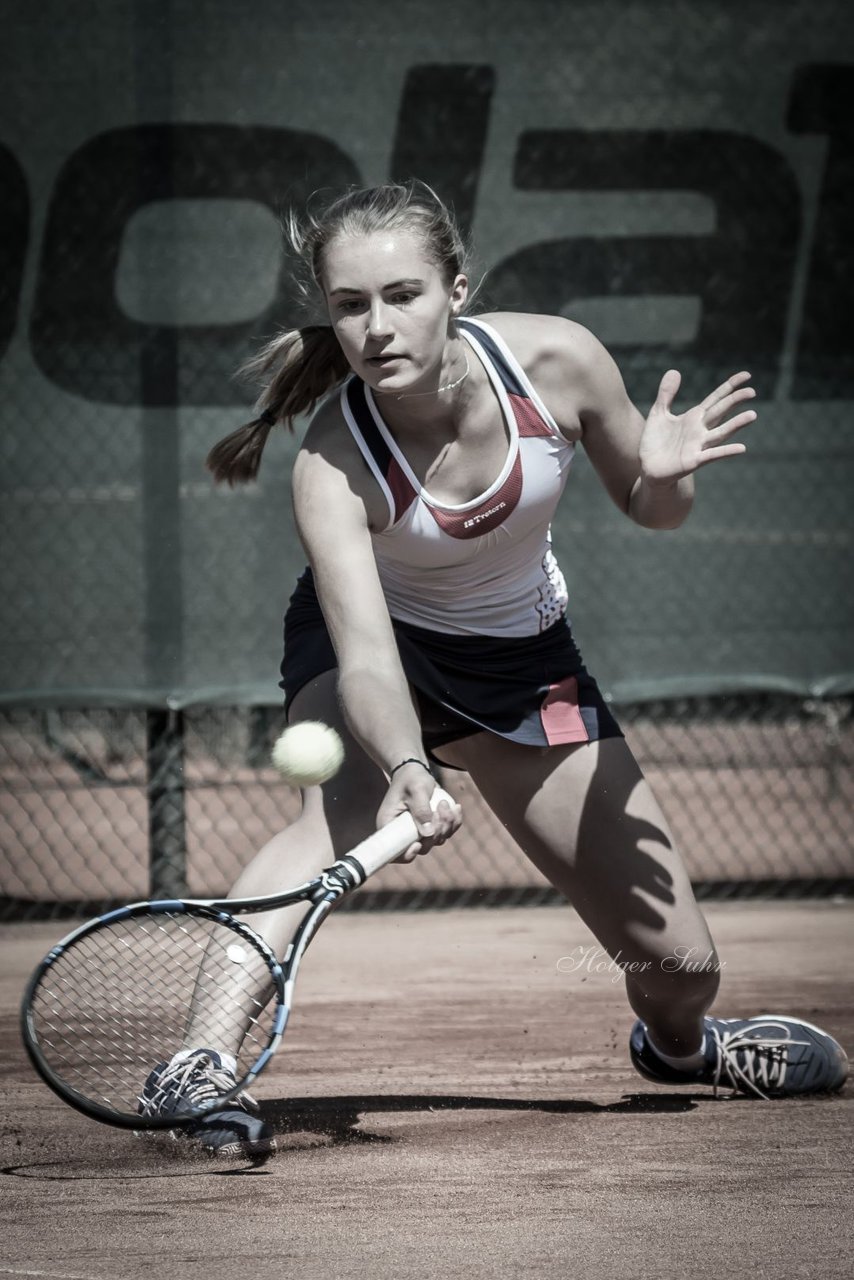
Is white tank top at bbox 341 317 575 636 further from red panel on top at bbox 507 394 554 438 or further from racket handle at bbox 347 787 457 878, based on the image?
racket handle at bbox 347 787 457 878

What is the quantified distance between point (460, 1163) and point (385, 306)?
51.2 inches

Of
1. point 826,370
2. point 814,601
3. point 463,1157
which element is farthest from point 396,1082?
point 826,370

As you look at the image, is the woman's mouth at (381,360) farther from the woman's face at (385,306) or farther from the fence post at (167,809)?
the fence post at (167,809)

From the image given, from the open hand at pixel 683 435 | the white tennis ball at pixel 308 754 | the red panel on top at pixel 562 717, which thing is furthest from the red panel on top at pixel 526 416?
the white tennis ball at pixel 308 754

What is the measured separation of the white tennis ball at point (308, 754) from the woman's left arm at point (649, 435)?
641 mm

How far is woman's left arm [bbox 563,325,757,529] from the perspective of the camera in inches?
98.8

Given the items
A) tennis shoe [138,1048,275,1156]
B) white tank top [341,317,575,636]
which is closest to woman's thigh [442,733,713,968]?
Result: white tank top [341,317,575,636]

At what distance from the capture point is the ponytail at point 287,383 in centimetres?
262

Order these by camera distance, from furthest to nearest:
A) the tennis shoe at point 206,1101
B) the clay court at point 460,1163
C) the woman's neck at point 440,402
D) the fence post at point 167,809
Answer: the fence post at point 167,809
the woman's neck at point 440,402
the tennis shoe at point 206,1101
the clay court at point 460,1163

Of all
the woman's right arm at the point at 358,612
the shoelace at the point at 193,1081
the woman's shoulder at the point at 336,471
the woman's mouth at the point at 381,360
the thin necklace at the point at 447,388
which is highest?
the woman's mouth at the point at 381,360

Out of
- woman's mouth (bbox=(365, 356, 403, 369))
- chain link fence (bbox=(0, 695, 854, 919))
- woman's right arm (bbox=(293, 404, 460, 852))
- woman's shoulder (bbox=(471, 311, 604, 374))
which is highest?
woman's shoulder (bbox=(471, 311, 604, 374))

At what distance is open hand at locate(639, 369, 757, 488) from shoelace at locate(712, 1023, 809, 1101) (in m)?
1.02

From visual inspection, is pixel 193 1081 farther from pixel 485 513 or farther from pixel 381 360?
pixel 381 360

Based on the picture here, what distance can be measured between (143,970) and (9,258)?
2.13 meters
